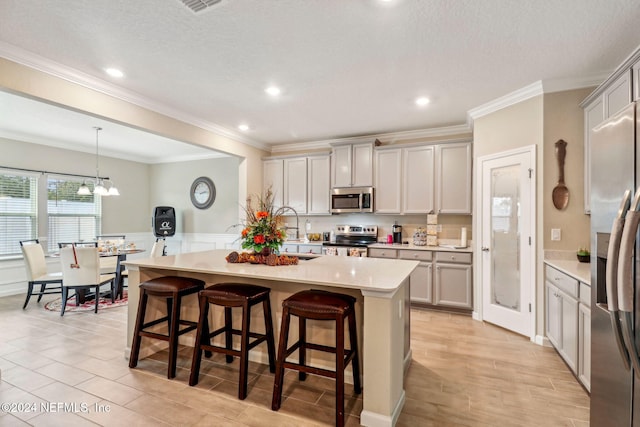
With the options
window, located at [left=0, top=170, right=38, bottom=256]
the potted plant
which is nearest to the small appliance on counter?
the potted plant

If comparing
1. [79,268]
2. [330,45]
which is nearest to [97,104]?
[79,268]

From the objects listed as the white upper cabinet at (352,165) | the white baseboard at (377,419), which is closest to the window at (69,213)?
the white upper cabinet at (352,165)

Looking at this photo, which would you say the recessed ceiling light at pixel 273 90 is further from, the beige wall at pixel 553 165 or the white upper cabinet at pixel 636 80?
the white upper cabinet at pixel 636 80

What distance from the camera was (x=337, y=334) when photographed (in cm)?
198

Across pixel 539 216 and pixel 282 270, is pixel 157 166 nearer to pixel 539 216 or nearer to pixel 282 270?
pixel 282 270

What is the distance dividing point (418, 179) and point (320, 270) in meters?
2.90

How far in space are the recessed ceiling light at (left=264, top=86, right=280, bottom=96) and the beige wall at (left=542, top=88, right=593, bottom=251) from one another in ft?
9.22

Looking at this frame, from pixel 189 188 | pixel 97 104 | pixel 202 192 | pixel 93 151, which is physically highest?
pixel 93 151

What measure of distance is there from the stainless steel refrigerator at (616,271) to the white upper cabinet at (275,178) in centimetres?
472

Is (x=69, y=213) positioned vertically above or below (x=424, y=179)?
below

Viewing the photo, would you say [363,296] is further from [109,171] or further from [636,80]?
[109,171]

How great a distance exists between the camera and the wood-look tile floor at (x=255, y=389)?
2057 mm

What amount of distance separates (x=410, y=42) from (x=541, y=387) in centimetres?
288

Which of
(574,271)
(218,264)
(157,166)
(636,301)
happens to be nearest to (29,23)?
(218,264)
